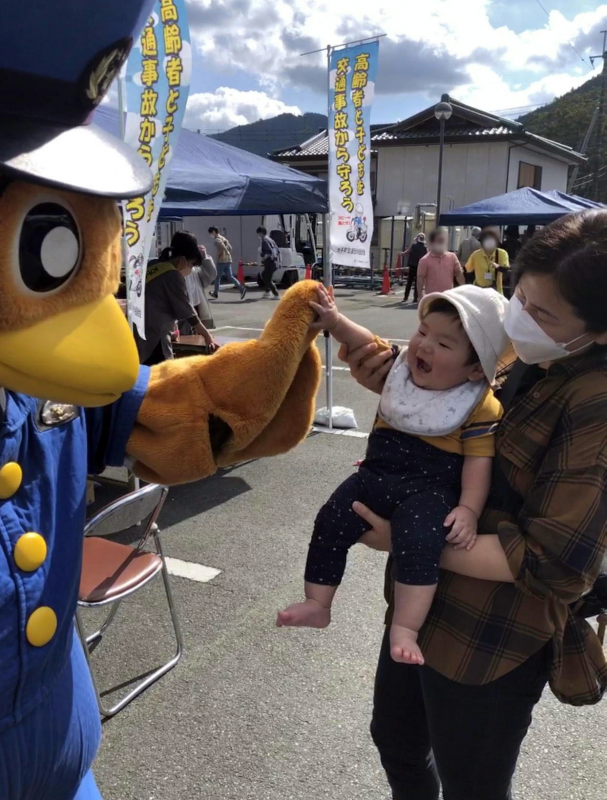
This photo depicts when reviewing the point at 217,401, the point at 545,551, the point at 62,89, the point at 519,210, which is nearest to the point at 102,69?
the point at 62,89

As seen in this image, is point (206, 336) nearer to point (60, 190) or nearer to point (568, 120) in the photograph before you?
point (60, 190)

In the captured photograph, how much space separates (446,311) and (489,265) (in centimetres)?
878

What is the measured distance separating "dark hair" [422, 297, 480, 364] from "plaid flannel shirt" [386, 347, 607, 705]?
155 mm

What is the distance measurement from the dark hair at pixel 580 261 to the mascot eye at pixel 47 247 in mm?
859

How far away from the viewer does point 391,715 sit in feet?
5.40

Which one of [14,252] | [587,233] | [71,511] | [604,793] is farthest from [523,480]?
[604,793]

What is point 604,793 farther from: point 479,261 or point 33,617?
point 479,261

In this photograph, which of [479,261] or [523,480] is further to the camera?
[479,261]

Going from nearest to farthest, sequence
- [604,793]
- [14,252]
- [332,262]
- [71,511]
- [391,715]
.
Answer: [14,252], [71,511], [391,715], [604,793], [332,262]

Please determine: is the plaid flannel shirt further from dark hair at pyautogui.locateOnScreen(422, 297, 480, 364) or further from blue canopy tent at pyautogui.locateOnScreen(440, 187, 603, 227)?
blue canopy tent at pyautogui.locateOnScreen(440, 187, 603, 227)

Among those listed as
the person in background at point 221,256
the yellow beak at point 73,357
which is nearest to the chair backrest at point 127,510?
the yellow beak at point 73,357

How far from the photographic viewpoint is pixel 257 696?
8.47 ft

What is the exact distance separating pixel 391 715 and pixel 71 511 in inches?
38.8

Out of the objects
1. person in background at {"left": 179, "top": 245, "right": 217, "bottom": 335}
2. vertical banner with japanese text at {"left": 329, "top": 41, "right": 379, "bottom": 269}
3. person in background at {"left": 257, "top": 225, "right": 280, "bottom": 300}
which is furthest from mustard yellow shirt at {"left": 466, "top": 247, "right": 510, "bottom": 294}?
person in background at {"left": 257, "top": 225, "right": 280, "bottom": 300}
